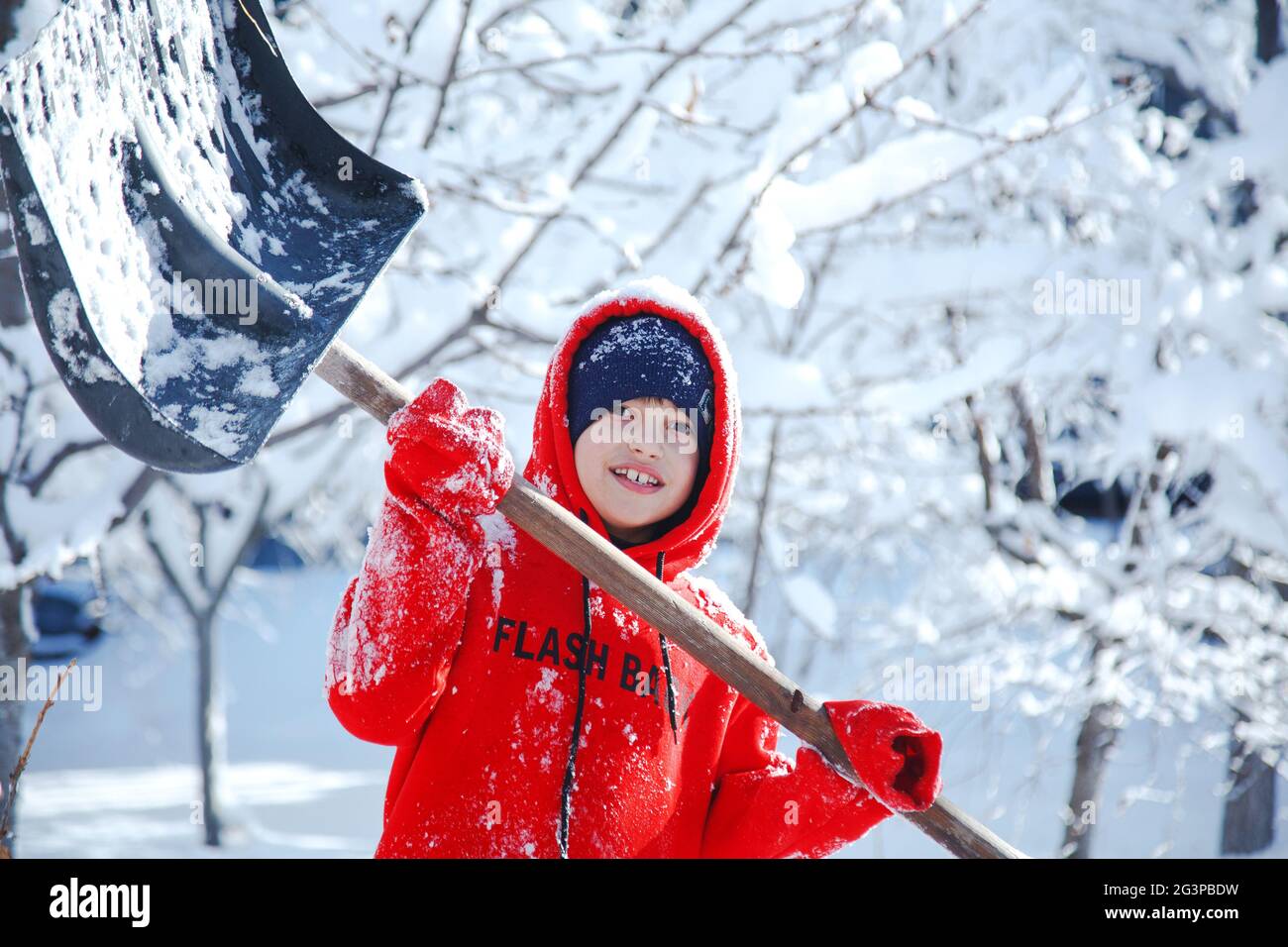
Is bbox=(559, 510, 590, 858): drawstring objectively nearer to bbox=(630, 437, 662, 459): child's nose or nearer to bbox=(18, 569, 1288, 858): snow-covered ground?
bbox=(630, 437, 662, 459): child's nose

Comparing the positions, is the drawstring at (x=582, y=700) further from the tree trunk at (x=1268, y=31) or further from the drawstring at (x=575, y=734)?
the tree trunk at (x=1268, y=31)

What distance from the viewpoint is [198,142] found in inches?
63.4

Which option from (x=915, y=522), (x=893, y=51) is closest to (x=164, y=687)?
(x=915, y=522)

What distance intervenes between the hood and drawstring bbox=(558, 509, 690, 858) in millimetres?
31

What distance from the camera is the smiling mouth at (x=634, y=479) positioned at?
1.82 meters

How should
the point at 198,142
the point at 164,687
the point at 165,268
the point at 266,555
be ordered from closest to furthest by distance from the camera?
1. the point at 165,268
2. the point at 198,142
3. the point at 164,687
4. the point at 266,555

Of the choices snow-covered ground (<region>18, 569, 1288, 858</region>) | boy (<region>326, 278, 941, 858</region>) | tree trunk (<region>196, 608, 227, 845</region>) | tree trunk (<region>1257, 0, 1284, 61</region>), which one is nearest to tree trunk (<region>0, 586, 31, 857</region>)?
boy (<region>326, 278, 941, 858</region>)

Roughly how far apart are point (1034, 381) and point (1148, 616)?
1242 millimetres

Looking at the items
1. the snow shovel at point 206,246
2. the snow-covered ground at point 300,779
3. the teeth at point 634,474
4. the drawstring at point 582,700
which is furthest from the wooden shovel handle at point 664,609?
the snow-covered ground at point 300,779

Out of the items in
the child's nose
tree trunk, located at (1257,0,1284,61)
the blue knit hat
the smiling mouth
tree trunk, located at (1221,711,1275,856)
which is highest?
tree trunk, located at (1257,0,1284,61)

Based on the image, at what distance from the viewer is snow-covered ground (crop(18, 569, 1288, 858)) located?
632 cm

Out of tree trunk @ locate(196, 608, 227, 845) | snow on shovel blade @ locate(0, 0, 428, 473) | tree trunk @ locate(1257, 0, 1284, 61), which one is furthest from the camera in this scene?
tree trunk @ locate(196, 608, 227, 845)

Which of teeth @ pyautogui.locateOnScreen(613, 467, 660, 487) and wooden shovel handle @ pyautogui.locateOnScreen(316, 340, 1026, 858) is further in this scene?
teeth @ pyautogui.locateOnScreen(613, 467, 660, 487)

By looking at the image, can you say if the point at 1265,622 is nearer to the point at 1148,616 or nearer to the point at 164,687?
the point at 1148,616
